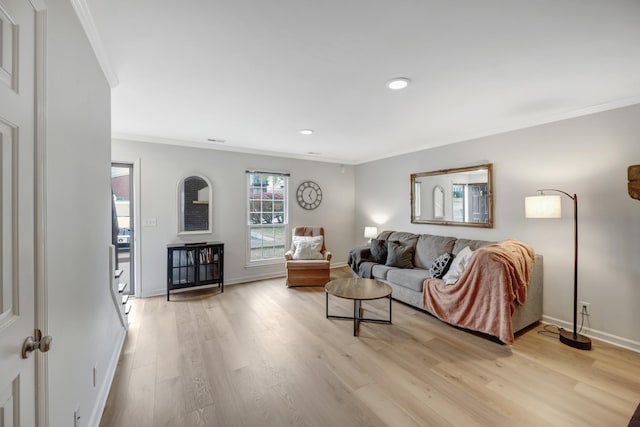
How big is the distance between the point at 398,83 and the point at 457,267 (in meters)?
2.20

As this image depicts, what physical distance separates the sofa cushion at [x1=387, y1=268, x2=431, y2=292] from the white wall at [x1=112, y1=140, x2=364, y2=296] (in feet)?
7.31

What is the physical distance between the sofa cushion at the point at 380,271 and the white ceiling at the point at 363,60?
2064 millimetres

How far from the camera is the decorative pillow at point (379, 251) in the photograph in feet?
14.2

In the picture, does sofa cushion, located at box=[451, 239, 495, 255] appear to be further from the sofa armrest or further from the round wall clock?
the round wall clock

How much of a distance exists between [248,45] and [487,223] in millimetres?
3591

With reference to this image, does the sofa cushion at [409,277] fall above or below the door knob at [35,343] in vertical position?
below

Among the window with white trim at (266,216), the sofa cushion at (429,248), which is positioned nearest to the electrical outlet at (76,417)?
the window with white trim at (266,216)

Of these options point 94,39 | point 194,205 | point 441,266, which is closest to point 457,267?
point 441,266

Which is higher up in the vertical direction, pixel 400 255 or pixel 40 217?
pixel 40 217

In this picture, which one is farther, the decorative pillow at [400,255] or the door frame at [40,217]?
the decorative pillow at [400,255]

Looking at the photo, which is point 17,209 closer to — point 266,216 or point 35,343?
point 35,343

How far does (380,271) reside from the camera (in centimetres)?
400

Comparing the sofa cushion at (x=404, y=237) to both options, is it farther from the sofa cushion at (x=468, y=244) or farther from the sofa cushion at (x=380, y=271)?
the sofa cushion at (x=468, y=244)

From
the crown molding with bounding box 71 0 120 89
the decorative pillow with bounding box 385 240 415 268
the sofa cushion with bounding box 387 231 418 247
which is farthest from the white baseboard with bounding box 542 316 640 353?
the crown molding with bounding box 71 0 120 89
